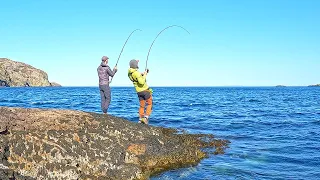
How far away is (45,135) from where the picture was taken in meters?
8.80

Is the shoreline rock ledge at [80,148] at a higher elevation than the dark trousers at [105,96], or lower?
lower

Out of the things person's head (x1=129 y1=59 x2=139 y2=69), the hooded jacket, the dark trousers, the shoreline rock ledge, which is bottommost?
the shoreline rock ledge

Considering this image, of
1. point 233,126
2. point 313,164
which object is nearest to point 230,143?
point 313,164

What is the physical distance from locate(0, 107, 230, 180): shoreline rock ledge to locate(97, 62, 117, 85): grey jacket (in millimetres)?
2383

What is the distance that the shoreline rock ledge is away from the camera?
8.06m

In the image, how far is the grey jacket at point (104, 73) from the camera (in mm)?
12820

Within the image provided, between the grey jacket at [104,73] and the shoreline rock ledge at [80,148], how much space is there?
7.82ft

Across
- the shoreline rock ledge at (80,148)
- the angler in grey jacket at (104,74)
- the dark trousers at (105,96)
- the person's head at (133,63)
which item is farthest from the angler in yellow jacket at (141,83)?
the shoreline rock ledge at (80,148)

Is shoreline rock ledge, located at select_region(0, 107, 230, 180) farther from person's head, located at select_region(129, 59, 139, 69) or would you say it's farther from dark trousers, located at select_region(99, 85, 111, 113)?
person's head, located at select_region(129, 59, 139, 69)

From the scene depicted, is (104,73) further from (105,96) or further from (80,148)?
(80,148)

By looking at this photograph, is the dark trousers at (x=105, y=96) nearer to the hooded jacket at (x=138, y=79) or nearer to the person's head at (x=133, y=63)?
the hooded jacket at (x=138, y=79)

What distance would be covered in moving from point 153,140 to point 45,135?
371 cm

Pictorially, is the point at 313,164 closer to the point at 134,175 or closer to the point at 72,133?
the point at 134,175

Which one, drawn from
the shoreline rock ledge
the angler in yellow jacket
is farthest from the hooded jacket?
the shoreline rock ledge
